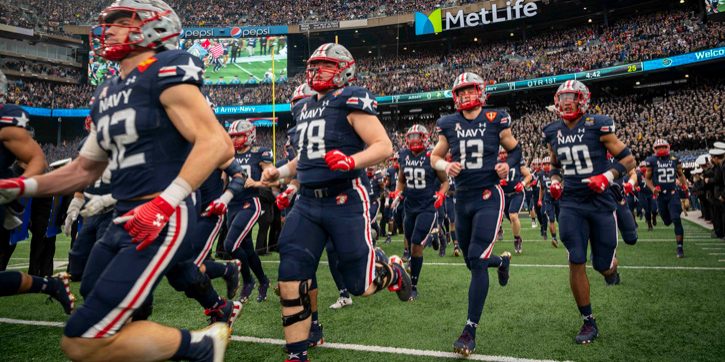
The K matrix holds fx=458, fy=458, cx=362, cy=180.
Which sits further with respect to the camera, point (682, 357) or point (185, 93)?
point (682, 357)

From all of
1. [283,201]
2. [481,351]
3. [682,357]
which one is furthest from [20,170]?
[682,357]

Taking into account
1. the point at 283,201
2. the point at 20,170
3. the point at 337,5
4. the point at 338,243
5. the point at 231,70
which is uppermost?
the point at 337,5

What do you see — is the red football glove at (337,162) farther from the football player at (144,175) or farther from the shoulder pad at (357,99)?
the football player at (144,175)

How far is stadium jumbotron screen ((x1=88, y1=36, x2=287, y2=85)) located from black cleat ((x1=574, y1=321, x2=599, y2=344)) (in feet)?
126

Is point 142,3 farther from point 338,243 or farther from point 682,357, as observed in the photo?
point 682,357

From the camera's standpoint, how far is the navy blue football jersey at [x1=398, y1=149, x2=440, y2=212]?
253 inches

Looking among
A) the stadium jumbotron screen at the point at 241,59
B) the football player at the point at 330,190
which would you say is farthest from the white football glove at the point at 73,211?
the stadium jumbotron screen at the point at 241,59

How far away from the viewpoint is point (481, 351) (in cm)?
372

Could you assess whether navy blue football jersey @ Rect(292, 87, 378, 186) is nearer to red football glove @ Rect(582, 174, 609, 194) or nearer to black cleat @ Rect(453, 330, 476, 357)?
black cleat @ Rect(453, 330, 476, 357)

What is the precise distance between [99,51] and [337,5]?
43675 millimetres

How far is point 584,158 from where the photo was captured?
4.52 metres

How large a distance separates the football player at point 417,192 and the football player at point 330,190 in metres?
2.48

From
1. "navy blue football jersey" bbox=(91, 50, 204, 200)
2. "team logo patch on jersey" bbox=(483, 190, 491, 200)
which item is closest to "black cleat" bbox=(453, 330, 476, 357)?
"team logo patch on jersey" bbox=(483, 190, 491, 200)

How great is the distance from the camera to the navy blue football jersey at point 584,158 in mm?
4418
